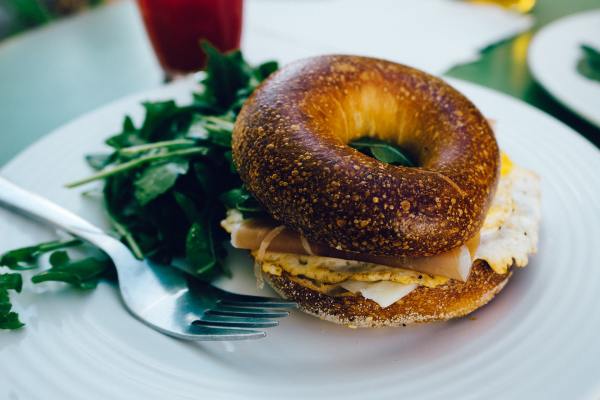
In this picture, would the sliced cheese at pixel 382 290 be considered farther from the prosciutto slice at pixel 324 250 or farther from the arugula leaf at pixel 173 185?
the arugula leaf at pixel 173 185

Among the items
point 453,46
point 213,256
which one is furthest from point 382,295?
point 453,46

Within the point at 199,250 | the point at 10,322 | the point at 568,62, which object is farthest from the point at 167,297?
the point at 568,62

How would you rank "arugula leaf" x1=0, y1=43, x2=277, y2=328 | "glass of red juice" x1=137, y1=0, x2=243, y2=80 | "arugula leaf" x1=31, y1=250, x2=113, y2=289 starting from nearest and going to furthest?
"arugula leaf" x1=31, y1=250, x2=113, y2=289, "arugula leaf" x1=0, y1=43, x2=277, y2=328, "glass of red juice" x1=137, y1=0, x2=243, y2=80

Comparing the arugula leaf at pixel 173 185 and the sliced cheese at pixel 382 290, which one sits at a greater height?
the arugula leaf at pixel 173 185

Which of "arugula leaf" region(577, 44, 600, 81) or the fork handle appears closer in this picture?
the fork handle

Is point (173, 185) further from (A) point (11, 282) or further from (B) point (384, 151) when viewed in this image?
(B) point (384, 151)

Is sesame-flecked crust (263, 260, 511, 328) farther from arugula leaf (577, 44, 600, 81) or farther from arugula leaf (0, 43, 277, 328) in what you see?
arugula leaf (577, 44, 600, 81)

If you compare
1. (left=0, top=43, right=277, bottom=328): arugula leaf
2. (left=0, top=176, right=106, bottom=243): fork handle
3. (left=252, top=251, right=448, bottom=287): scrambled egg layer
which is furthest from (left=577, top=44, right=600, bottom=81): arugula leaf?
(left=0, top=176, right=106, bottom=243): fork handle

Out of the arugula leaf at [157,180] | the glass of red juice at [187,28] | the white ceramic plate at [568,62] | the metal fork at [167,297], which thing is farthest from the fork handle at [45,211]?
the white ceramic plate at [568,62]
